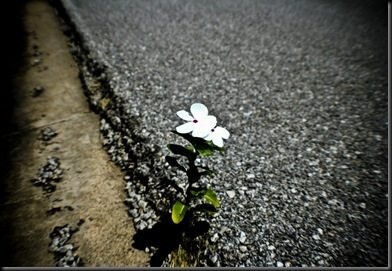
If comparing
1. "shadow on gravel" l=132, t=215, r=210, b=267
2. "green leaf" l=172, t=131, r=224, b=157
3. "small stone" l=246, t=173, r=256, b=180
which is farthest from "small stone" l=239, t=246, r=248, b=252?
"green leaf" l=172, t=131, r=224, b=157

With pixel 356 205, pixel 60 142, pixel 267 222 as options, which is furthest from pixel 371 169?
pixel 60 142

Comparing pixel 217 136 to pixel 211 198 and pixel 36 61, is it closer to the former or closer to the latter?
pixel 211 198

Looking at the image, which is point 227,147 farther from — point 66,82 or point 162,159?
point 66,82

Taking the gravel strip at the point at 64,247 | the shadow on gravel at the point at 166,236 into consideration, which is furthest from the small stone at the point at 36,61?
Result: the shadow on gravel at the point at 166,236

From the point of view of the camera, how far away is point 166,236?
6.34 feet

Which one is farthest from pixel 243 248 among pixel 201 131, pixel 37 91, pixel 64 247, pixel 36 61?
pixel 36 61

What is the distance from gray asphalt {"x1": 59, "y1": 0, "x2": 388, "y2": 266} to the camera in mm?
1848

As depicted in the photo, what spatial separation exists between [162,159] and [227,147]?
1.81 feet

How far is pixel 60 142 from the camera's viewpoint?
2.74m

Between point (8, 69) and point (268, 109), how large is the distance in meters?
3.29

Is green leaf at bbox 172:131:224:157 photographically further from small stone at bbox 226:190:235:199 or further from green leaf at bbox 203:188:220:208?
small stone at bbox 226:190:235:199

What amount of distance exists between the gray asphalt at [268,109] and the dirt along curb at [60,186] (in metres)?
0.26

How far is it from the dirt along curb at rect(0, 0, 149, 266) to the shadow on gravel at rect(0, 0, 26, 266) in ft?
0.08

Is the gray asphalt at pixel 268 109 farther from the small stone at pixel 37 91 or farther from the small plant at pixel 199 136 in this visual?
the small stone at pixel 37 91
